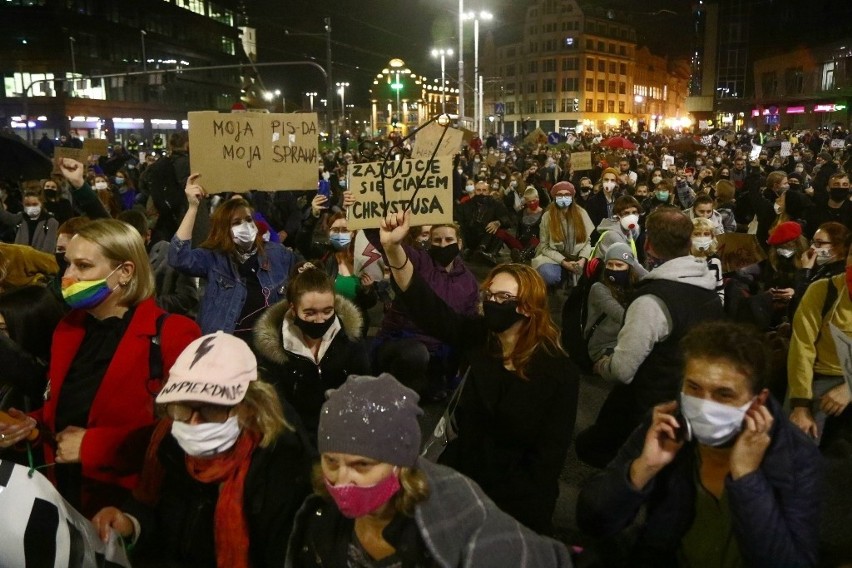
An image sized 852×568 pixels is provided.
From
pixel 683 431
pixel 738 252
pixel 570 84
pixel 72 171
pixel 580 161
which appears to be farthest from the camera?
pixel 570 84

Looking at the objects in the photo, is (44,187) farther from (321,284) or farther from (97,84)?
(97,84)

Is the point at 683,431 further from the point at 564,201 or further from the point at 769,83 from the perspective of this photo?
the point at 769,83

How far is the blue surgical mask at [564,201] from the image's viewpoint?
8477 millimetres

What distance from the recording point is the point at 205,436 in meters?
2.46

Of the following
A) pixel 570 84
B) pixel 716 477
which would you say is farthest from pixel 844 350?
pixel 570 84

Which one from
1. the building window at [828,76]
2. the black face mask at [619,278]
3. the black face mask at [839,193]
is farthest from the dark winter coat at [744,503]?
the building window at [828,76]

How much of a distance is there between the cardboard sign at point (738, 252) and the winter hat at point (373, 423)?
586 centimetres

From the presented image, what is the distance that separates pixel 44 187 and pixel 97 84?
6030cm

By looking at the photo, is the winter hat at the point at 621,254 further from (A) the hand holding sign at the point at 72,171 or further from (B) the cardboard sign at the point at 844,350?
(A) the hand holding sign at the point at 72,171

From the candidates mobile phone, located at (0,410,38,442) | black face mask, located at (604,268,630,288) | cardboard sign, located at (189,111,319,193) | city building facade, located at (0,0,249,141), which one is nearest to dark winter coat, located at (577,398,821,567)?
mobile phone, located at (0,410,38,442)

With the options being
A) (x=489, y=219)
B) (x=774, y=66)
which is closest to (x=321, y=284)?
(x=489, y=219)

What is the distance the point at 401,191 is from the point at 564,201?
14.9 feet

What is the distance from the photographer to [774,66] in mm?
79812

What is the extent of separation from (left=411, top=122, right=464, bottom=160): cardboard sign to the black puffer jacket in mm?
2291
